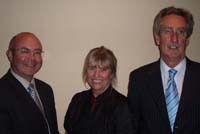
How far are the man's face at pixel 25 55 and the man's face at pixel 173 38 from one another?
0.92 m

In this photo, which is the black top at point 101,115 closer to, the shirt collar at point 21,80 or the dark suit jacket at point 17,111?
the dark suit jacket at point 17,111

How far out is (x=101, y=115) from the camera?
2143 millimetres

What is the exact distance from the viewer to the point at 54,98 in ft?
8.64

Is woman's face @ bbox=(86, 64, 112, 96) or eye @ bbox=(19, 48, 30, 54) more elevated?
eye @ bbox=(19, 48, 30, 54)

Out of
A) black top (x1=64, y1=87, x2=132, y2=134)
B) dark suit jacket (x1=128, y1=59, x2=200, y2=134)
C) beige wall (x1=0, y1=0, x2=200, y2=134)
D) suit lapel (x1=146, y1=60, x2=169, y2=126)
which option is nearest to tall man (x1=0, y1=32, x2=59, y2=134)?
black top (x1=64, y1=87, x2=132, y2=134)

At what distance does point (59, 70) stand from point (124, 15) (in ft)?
2.59

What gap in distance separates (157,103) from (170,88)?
0.14 metres

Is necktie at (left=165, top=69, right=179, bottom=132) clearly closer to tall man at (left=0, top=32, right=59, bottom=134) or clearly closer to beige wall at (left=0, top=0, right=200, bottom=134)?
beige wall at (left=0, top=0, right=200, bottom=134)

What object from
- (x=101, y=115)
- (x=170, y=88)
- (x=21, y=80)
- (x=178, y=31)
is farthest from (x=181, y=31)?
(x=21, y=80)

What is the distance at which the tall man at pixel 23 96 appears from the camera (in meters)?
2.01

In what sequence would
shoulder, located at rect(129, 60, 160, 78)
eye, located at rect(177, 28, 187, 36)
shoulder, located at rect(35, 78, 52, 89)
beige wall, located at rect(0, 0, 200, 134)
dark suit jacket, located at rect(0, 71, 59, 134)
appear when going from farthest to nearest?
beige wall, located at rect(0, 0, 200, 134)
shoulder, located at rect(35, 78, 52, 89)
shoulder, located at rect(129, 60, 160, 78)
eye, located at rect(177, 28, 187, 36)
dark suit jacket, located at rect(0, 71, 59, 134)

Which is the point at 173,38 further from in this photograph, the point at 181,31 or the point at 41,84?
the point at 41,84

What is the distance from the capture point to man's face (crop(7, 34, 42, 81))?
7.05ft

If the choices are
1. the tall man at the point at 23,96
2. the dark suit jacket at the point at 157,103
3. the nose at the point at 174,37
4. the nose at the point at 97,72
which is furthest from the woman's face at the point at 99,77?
the nose at the point at 174,37
